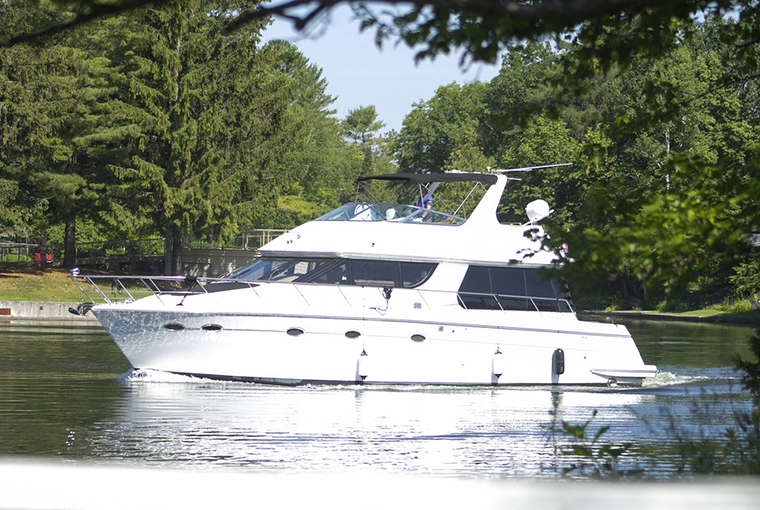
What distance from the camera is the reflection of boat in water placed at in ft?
57.3

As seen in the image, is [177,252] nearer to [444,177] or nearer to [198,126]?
[198,126]

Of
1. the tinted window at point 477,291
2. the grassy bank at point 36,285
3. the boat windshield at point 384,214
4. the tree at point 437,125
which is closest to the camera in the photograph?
the tinted window at point 477,291

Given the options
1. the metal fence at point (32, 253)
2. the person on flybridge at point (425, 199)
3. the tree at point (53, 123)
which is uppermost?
the tree at point (53, 123)

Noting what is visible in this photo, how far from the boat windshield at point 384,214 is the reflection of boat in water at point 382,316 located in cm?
3

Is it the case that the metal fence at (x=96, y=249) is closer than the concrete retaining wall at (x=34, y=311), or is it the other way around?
the concrete retaining wall at (x=34, y=311)

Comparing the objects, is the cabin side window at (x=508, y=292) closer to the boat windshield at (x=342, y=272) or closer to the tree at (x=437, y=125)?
the boat windshield at (x=342, y=272)

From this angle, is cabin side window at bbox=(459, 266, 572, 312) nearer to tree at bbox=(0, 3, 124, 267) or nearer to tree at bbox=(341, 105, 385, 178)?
tree at bbox=(0, 3, 124, 267)

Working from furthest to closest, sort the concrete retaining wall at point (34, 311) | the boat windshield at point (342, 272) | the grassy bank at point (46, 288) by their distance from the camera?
the grassy bank at point (46, 288)
the concrete retaining wall at point (34, 311)
the boat windshield at point (342, 272)

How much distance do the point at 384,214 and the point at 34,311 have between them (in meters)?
21.6

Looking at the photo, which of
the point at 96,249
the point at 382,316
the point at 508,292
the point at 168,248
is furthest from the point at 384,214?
the point at 96,249

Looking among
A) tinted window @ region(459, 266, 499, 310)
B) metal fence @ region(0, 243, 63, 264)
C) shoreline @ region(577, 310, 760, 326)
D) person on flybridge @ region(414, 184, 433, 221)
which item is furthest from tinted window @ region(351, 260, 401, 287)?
metal fence @ region(0, 243, 63, 264)

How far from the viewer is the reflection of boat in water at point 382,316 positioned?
17.5 m

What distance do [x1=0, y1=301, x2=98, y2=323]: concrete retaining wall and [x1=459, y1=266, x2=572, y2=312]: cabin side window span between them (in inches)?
881

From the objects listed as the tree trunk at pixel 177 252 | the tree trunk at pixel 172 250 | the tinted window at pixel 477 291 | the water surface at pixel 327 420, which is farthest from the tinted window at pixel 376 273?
the tree trunk at pixel 177 252
